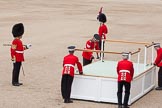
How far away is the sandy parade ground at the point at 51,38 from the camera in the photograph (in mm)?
17344

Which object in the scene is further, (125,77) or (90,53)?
(90,53)

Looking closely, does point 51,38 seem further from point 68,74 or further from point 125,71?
point 125,71

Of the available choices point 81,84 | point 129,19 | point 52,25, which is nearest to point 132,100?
point 81,84

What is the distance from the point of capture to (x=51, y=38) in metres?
35.2

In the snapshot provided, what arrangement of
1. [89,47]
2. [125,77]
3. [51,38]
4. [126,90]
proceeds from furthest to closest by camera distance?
[51,38], [89,47], [126,90], [125,77]

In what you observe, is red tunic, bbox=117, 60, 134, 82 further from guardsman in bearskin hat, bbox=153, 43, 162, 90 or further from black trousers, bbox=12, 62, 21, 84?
black trousers, bbox=12, 62, 21, 84

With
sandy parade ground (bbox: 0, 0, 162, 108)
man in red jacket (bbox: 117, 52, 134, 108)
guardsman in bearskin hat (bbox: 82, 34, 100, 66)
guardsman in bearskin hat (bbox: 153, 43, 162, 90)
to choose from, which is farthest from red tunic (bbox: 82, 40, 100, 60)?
man in red jacket (bbox: 117, 52, 134, 108)

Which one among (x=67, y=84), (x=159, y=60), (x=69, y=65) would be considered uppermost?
(x=159, y=60)

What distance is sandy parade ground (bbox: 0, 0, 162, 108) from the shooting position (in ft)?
56.9

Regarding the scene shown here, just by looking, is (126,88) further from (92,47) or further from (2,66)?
(2,66)

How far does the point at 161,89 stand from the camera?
62.7 ft

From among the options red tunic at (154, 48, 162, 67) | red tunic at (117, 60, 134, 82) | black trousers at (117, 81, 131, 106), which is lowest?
black trousers at (117, 81, 131, 106)

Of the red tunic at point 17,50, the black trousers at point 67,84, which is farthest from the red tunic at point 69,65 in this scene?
the red tunic at point 17,50

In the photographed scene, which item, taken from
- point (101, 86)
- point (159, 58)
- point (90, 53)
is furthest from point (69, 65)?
point (90, 53)
